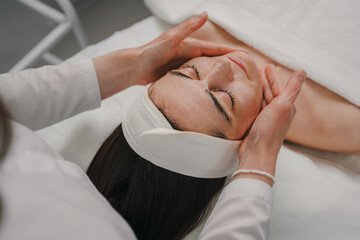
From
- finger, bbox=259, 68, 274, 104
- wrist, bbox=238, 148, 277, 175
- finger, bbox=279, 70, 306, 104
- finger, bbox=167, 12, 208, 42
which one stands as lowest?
wrist, bbox=238, 148, 277, 175

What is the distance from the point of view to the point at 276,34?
106cm

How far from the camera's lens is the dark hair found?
0.80 metres

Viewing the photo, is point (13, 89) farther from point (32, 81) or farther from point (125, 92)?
point (125, 92)

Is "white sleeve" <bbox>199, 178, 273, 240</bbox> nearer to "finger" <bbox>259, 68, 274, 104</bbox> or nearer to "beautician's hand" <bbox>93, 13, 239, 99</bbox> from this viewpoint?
"finger" <bbox>259, 68, 274, 104</bbox>

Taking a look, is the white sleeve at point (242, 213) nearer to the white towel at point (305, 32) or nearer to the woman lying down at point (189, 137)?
the woman lying down at point (189, 137)

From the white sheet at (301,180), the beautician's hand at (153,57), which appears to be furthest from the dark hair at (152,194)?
the beautician's hand at (153,57)

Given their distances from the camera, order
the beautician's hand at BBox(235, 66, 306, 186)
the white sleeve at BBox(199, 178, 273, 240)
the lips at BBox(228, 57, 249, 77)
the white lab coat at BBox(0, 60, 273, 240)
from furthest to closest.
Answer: the lips at BBox(228, 57, 249, 77) < the beautician's hand at BBox(235, 66, 306, 186) < the white sleeve at BBox(199, 178, 273, 240) < the white lab coat at BBox(0, 60, 273, 240)

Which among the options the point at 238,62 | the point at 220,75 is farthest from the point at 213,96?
the point at 238,62

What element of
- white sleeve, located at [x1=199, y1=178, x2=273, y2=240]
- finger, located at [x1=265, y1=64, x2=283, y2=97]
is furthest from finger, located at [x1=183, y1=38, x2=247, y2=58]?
white sleeve, located at [x1=199, y1=178, x2=273, y2=240]

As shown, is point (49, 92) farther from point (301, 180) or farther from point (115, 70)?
point (301, 180)

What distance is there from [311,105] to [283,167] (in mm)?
226

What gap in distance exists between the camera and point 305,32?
1042mm

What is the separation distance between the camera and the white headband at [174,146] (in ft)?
2.34

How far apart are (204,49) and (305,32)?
40cm
